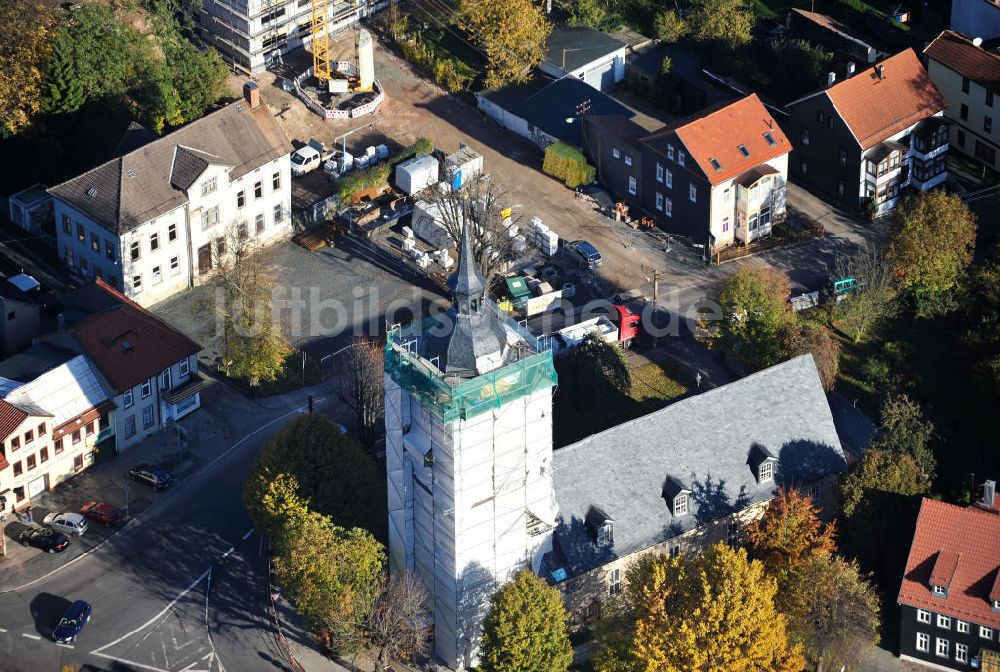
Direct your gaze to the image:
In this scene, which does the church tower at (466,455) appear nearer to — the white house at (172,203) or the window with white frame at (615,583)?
the window with white frame at (615,583)

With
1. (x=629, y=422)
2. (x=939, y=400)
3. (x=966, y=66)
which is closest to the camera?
(x=629, y=422)

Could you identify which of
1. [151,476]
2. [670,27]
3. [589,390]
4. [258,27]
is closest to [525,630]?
[589,390]

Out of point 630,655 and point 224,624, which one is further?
point 224,624

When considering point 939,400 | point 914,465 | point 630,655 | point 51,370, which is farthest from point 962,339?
point 51,370

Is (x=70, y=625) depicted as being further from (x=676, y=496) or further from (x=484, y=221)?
(x=484, y=221)

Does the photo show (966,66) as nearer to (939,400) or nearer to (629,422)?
(939,400)

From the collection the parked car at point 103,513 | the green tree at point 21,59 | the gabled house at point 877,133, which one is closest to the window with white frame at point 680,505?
the parked car at point 103,513

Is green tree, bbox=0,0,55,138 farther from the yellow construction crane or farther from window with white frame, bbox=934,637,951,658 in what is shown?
window with white frame, bbox=934,637,951,658

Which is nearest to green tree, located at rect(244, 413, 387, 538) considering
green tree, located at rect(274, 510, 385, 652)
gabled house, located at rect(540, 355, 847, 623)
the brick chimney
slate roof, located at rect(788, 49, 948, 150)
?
green tree, located at rect(274, 510, 385, 652)
